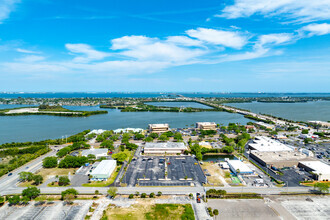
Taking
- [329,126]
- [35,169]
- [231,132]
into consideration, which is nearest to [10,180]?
[35,169]

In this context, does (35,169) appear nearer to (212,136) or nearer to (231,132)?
(212,136)

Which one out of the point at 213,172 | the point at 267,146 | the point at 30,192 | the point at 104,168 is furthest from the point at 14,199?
the point at 267,146

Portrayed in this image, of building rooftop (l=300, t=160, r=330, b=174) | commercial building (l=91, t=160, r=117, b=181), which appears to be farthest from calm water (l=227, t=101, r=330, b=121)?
commercial building (l=91, t=160, r=117, b=181)

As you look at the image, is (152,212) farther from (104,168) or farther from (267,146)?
(267,146)

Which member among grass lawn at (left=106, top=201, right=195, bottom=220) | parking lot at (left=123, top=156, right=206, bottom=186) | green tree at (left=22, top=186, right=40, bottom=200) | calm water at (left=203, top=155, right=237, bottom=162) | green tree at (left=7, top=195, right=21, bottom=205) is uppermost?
green tree at (left=22, top=186, right=40, bottom=200)

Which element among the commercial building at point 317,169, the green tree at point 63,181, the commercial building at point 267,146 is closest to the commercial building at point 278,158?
the commercial building at point 317,169

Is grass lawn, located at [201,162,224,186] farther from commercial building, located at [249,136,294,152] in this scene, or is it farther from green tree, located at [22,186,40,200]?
green tree, located at [22,186,40,200]
